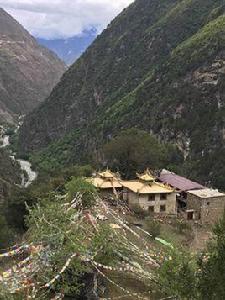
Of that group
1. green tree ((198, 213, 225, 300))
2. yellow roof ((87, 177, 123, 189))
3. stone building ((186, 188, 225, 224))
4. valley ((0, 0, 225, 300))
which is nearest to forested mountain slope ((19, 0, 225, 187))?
valley ((0, 0, 225, 300))

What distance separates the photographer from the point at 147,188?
48.3 meters

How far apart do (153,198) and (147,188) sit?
920 millimetres

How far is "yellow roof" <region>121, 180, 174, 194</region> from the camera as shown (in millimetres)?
47688

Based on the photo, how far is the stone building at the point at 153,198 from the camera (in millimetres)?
47781

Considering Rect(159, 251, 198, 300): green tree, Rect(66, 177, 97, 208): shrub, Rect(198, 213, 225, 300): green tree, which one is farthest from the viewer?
Rect(66, 177, 97, 208): shrub

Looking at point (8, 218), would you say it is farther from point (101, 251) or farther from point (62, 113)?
point (62, 113)

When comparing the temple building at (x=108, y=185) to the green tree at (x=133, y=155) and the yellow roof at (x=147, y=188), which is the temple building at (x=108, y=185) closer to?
the yellow roof at (x=147, y=188)

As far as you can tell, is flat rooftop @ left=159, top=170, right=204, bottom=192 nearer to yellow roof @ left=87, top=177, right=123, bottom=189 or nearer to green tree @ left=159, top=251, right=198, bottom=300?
yellow roof @ left=87, top=177, right=123, bottom=189

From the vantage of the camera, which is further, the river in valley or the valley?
the river in valley

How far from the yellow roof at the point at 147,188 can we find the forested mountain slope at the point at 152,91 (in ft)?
103

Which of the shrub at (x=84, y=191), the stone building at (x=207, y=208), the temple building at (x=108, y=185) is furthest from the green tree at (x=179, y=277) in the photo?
the temple building at (x=108, y=185)

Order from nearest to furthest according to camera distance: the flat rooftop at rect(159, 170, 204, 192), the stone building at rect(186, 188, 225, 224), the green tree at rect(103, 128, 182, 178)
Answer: the stone building at rect(186, 188, 225, 224)
the flat rooftop at rect(159, 170, 204, 192)
the green tree at rect(103, 128, 182, 178)

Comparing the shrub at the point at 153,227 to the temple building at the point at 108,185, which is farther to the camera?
the temple building at the point at 108,185

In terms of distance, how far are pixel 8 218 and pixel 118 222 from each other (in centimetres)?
1367
